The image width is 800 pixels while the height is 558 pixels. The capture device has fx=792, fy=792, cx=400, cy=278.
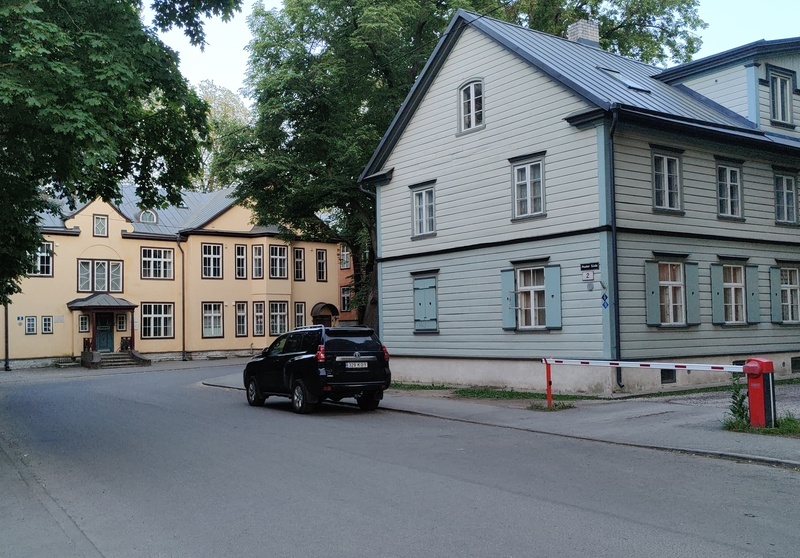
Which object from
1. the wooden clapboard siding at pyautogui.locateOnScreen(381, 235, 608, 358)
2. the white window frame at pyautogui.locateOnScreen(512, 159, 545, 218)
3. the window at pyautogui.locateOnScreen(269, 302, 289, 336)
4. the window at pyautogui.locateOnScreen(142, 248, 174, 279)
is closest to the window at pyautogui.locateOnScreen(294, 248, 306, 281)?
the window at pyautogui.locateOnScreen(269, 302, 289, 336)

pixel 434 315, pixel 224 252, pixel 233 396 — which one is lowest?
pixel 233 396

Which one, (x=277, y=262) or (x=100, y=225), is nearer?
(x=100, y=225)

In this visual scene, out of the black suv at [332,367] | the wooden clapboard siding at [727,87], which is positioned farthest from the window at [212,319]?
the wooden clapboard siding at [727,87]

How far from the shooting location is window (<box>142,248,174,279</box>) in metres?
44.9

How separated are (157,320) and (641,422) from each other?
36410mm

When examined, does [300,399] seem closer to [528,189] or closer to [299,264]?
[528,189]

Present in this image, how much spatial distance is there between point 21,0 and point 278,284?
38.3 meters

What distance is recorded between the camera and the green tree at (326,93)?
29.0 meters

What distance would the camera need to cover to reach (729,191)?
70.0 feet

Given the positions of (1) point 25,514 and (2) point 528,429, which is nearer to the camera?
(1) point 25,514

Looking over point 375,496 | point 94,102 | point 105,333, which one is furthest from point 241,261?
point 375,496

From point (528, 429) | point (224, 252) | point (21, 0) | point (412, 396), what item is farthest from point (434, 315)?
point (224, 252)

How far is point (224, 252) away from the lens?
4728 centimetres

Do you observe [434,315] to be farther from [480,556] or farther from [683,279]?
[480,556]
